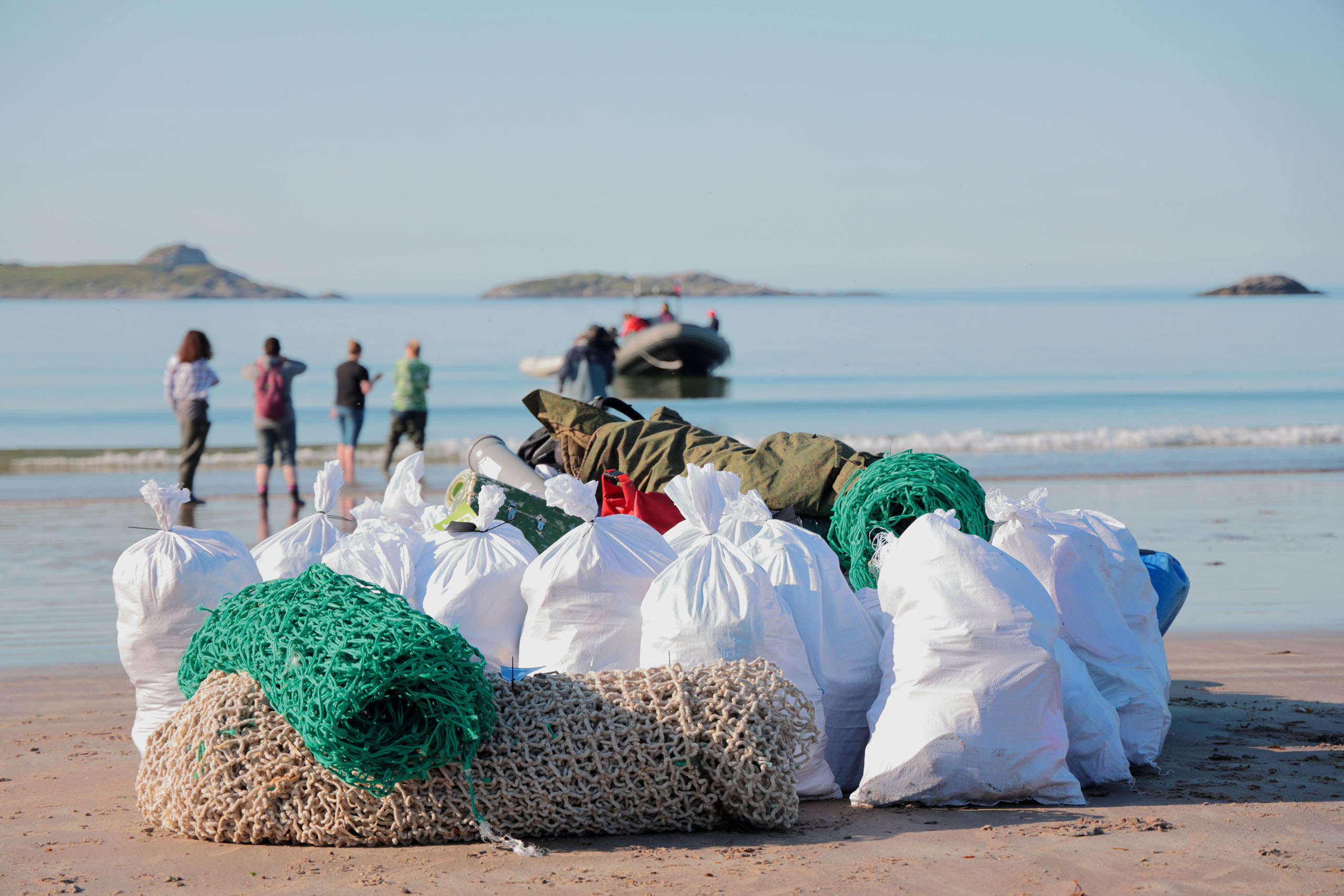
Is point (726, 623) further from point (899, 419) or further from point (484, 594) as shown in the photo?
point (899, 419)

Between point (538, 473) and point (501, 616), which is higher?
point (538, 473)

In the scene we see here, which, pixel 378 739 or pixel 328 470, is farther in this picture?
pixel 328 470

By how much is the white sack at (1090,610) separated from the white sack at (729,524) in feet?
2.14

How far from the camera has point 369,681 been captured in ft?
7.83

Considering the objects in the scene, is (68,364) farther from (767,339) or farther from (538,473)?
(538,473)

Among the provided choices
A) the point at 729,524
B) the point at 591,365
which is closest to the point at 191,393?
the point at 591,365

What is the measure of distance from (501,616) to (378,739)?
0.85m

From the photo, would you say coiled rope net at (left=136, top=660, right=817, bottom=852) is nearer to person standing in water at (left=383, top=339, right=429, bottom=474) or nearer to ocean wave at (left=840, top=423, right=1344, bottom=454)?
person standing in water at (left=383, top=339, right=429, bottom=474)

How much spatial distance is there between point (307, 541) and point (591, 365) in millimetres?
7889

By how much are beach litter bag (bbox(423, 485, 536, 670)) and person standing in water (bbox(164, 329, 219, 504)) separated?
7.30 meters

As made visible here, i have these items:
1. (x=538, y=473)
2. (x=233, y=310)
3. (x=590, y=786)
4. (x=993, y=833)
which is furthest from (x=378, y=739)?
(x=233, y=310)

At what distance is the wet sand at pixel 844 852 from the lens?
241 cm

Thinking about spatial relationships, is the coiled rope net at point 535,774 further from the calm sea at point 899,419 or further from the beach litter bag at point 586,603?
the calm sea at point 899,419

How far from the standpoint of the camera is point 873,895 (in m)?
2.35
